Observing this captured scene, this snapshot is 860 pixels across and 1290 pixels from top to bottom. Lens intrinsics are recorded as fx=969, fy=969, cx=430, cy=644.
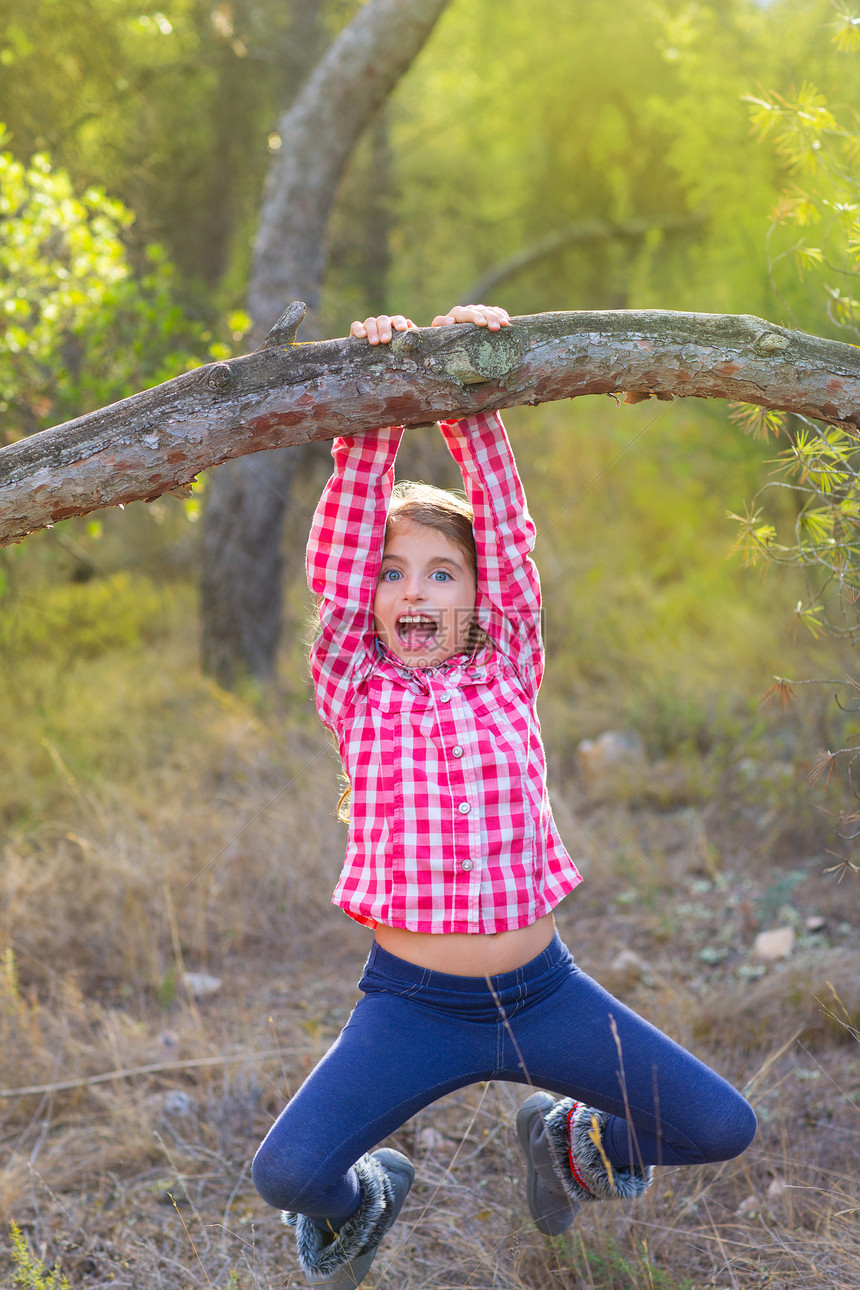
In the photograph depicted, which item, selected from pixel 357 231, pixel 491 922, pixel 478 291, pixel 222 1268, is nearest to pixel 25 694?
pixel 222 1268

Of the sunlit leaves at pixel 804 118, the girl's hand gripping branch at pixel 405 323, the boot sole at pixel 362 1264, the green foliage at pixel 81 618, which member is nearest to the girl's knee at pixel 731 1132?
the boot sole at pixel 362 1264

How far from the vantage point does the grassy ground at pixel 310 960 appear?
194 centimetres

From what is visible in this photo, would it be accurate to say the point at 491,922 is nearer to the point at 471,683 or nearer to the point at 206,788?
the point at 471,683

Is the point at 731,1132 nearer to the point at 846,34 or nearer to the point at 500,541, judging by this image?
the point at 500,541

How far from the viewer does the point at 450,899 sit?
169cm

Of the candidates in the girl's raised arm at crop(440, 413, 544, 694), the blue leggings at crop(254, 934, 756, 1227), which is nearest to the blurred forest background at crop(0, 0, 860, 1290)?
the blue leggings at crop(254, 934, 756, 1227)

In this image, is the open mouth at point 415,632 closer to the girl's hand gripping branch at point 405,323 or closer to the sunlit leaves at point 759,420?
the girl's hand gripping branch at point 405,323

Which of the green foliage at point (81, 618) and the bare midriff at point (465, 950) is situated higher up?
the green foliage at point (81, 618)

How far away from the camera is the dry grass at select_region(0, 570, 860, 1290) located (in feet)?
6.26

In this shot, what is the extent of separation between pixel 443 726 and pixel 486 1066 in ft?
1.91

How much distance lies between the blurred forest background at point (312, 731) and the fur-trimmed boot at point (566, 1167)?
64mm

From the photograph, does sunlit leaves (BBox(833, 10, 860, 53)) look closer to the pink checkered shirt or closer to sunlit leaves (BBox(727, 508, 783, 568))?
sunlit leaves (BBox(727, 508, 783, 568))

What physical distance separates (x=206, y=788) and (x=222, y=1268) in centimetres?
230

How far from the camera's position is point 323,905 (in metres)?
3.34
